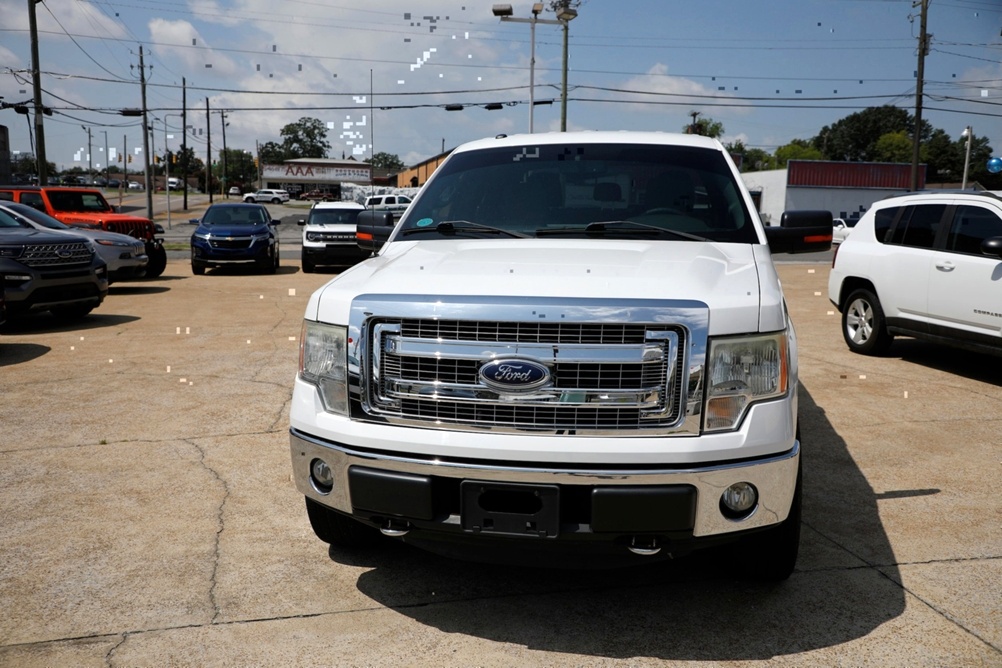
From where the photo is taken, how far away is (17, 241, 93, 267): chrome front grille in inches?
396

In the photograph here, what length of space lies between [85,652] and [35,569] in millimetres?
864

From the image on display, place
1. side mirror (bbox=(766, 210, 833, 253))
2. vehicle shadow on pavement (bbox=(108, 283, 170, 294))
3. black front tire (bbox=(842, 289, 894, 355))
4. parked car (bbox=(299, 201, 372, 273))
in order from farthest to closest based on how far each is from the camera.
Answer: parked car (bbox=(299, 201, 372, 273)), vehicle shadow on pavement (bbox=(108, 283, 170, 294)), black front tire (bbox=(842, 289, 894, 355)), side mirror (bbox=(766, 210, 833, 253))

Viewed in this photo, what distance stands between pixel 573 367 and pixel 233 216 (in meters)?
18.4

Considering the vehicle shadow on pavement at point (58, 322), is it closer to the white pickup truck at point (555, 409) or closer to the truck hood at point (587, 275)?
the truck hood at point (587, 275)

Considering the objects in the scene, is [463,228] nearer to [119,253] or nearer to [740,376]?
[740,376]

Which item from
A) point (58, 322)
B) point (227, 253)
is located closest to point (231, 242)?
point (227, 253)

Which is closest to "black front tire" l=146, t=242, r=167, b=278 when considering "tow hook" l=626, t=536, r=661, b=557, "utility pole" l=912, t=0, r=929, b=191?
"tow hook" l=626, t=536, r=661, b=557

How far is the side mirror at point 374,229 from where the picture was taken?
4.75m

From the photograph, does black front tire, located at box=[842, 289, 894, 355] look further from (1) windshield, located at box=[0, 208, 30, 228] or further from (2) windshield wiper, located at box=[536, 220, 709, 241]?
(1) windshield, located at box=[0, 208, 30, 228]

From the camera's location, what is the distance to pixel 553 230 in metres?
3.99

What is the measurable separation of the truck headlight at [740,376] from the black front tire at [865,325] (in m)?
6.52

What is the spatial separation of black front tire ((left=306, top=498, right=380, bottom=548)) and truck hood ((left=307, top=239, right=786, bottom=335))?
897 millimetres

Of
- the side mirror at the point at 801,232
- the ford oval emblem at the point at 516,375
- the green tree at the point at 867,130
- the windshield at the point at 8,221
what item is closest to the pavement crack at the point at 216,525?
the ford oval emblem at the point at 516,375

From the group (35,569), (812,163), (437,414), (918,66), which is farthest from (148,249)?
(812,163)
